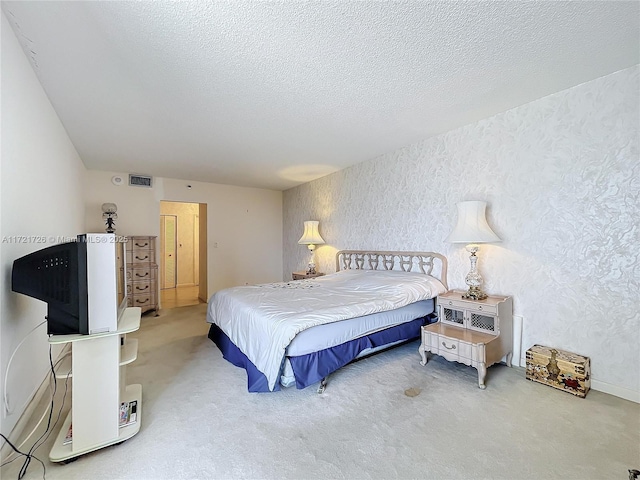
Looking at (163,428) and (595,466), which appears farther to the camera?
(163,428)

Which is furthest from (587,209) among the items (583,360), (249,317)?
(249,317)

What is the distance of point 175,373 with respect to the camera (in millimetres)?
2553

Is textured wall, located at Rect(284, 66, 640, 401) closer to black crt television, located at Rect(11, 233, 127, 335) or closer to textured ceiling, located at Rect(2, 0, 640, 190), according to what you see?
textured ceiling, located at Rect(2, 0, 640, 190)

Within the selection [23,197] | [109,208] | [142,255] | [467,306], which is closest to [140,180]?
[109,208]

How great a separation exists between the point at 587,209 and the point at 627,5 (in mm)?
1363

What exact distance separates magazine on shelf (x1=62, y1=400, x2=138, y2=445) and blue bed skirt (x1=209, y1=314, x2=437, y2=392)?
2.49 feet

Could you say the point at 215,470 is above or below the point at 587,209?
below

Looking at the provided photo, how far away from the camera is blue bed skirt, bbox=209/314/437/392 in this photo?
213 cm

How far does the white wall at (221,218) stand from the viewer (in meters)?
4.76

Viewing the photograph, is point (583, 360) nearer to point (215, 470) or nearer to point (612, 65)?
point (612, 65)

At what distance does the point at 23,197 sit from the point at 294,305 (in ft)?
6.76

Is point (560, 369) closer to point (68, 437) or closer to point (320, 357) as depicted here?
point (320, 357)

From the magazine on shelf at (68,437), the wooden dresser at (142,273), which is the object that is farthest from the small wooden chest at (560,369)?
the wooden dresser at (142,273)

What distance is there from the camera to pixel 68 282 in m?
1.52
